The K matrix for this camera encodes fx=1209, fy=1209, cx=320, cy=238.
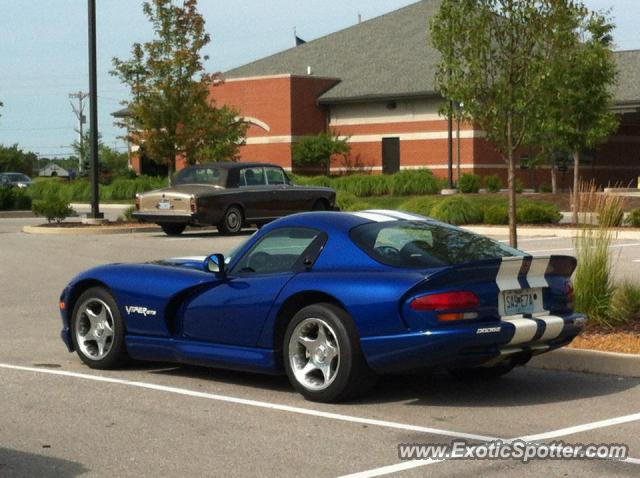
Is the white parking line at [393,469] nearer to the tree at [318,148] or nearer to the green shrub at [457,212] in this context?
the green shrub at [457,212]

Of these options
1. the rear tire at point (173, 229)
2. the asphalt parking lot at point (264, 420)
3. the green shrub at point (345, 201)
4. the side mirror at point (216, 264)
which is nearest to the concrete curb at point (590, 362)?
the asphalt parking lot at point (264, 420)

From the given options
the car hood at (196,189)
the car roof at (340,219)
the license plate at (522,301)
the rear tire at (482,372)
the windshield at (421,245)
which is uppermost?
the car hood at (196,189)

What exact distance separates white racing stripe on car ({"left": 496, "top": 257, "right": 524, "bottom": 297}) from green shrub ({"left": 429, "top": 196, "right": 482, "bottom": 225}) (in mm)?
20168

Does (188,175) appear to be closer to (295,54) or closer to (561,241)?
(561,241)

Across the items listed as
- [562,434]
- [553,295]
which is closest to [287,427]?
[562,434]

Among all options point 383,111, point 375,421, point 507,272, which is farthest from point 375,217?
point 383,111

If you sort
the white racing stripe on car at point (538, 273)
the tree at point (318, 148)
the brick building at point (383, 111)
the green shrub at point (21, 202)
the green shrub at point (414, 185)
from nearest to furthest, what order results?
the white racing stripe on car at point (538, 273), the green shrub at point (21, 202), the green shrub at point (414, 185), the brick building at point (383, 111), the tree at point (318, 148)

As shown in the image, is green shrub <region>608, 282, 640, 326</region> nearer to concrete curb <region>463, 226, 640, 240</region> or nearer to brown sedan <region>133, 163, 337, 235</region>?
concrete curb <region>463, 226, 640, 240</region>

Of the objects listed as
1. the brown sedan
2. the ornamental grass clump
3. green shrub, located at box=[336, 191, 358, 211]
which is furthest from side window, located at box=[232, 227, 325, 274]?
green shrub, located at box=[336, 191, 358, 211]

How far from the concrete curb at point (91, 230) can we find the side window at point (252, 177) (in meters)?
3.23

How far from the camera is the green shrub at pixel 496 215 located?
28438mm

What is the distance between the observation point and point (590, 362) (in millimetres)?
9812

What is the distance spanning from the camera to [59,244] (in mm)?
25312

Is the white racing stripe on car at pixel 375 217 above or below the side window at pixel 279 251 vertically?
above
